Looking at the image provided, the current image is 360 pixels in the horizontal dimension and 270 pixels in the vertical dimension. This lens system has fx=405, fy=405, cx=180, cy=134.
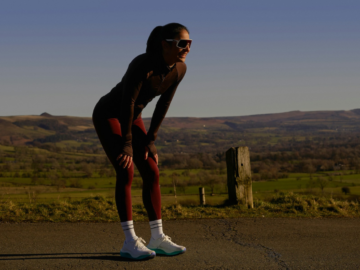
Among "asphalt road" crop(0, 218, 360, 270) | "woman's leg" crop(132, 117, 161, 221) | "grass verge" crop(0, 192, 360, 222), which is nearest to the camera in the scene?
"asphalt road" crop(0, 218, 360, 270)

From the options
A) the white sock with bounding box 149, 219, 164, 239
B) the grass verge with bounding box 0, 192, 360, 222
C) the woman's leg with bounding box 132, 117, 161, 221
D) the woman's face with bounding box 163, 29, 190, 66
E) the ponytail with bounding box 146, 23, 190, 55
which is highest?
the ponytail with bounding box 146, 23, 190, 55

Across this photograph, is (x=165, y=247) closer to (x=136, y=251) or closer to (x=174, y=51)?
(x=136, y=251)

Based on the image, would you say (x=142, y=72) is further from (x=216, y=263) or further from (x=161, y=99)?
(x=216, y=263)

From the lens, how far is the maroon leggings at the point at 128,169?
426cm

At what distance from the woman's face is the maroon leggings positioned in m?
0.83

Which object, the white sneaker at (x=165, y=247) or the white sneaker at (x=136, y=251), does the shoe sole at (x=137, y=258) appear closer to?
the white sneaker at (x=136, y=251)

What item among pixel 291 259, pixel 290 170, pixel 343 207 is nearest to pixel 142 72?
pixel 291 259

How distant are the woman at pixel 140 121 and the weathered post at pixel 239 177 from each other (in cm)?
336

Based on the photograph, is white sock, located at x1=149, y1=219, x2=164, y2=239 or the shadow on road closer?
the shadow on road

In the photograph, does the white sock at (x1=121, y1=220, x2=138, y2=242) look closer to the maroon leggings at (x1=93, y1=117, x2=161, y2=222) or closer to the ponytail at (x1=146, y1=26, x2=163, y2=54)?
the maroon leggings at (x1=93, y1=117, x2=161, y2=222)

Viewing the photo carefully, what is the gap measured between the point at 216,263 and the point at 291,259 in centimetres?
77

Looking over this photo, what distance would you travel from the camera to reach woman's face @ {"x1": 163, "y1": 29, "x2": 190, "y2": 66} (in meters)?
4.11

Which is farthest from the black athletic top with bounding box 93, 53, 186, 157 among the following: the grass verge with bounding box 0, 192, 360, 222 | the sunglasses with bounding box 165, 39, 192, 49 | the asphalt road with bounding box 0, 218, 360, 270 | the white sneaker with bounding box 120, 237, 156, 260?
the grass verge with bounding box 0, 192, 360, 222

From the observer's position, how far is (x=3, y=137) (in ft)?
619
